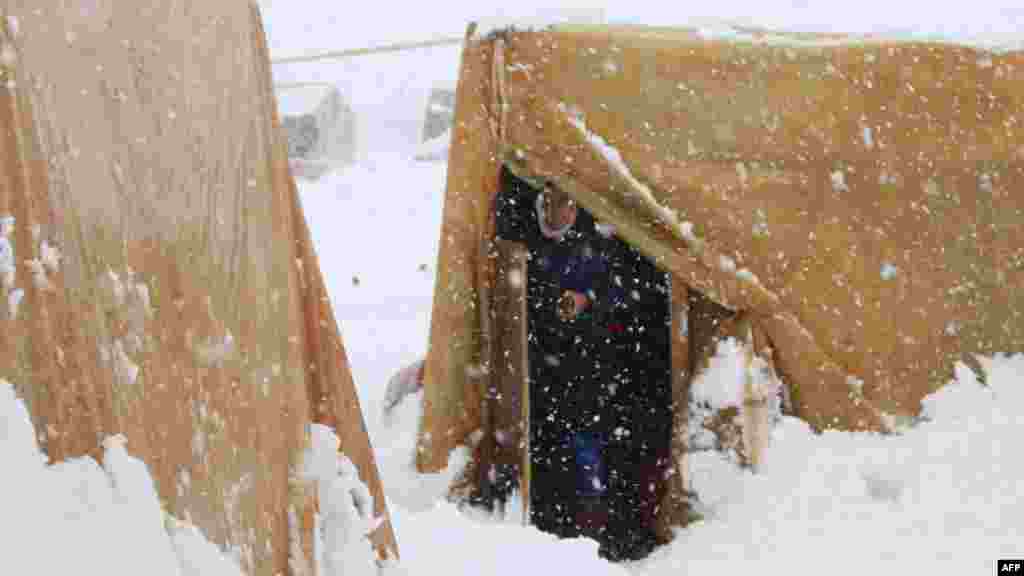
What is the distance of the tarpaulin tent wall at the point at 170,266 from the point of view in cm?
150

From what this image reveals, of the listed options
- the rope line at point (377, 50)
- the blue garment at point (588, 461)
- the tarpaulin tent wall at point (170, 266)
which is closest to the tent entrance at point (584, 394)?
the blue garment at point (588, 461)

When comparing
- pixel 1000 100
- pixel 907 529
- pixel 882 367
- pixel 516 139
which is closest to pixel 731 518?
pixel 907 529

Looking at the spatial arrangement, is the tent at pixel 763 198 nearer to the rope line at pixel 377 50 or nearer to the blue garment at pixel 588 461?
the blue garment at pixel 588 461

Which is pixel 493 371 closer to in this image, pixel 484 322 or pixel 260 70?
pixel 484 322

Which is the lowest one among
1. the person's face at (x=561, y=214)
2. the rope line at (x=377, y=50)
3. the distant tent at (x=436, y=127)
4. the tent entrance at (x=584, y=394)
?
the distant tent at (x=436, y=127)

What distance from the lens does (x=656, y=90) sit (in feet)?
16.3

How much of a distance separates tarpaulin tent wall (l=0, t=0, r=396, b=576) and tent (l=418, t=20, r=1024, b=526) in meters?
2.45

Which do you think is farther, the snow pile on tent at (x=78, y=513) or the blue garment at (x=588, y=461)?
the blue garment at (x=588, y=461)

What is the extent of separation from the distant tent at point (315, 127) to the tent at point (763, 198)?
420 inches

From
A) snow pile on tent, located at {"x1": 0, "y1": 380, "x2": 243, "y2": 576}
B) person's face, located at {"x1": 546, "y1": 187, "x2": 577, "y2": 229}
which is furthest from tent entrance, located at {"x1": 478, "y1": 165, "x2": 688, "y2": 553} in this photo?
snow pile on tent, located at {"x1": 0, "y1": 380, "x2": 243, "y2": 576}

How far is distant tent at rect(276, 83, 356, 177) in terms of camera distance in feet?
51.1

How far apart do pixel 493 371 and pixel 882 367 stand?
1947mm

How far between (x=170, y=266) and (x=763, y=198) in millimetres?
3817

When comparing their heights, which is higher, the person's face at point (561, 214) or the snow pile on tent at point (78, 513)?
the snow pile on tent at point (78, 513)
